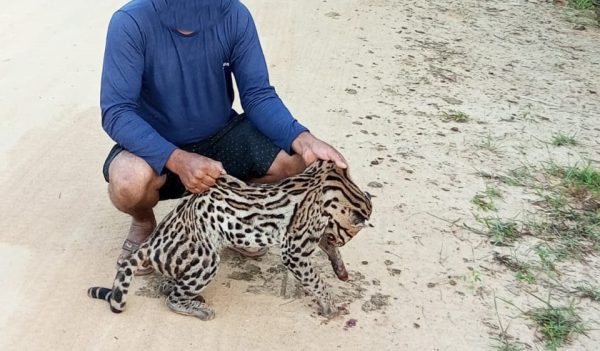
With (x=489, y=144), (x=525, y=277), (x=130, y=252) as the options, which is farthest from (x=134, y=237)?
(x=489, y=144)

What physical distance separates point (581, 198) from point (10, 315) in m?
3.47

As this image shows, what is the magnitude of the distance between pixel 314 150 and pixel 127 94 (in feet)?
3.04

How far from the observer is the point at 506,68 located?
6.96 metres

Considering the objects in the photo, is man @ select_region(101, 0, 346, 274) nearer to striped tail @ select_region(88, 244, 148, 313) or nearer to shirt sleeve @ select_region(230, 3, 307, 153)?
shirt sleeve @ select_region(230, 3, 307, 153)

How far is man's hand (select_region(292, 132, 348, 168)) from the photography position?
3613 millimetres

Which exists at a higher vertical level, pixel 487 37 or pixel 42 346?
pixel 42 346

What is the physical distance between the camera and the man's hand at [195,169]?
11.2 ft

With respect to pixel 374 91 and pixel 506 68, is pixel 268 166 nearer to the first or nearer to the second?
pixel 374 91

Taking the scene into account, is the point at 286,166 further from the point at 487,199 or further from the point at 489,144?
the point at 489,144

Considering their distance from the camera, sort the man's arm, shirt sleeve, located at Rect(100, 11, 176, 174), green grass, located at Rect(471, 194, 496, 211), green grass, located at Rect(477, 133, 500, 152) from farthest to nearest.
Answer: green grass, located at Rect(477, 133, 500, 152)
green grass, located at Rect(471, 194, 496, 211)
the man's arm
shirt sleeve, located at Rect(100, 11, 176, 174)

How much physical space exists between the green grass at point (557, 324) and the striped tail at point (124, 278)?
1.93 metres

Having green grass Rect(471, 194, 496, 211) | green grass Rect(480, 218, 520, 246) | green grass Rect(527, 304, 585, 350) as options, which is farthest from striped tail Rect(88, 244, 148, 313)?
green grass Rect(471, 194, 496, 211)

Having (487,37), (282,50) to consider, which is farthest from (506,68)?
(282,50)

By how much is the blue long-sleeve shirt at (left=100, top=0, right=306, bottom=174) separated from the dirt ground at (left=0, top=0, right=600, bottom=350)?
0.77 meters
